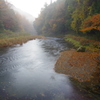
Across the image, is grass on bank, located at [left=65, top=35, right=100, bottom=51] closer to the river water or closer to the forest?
the forest

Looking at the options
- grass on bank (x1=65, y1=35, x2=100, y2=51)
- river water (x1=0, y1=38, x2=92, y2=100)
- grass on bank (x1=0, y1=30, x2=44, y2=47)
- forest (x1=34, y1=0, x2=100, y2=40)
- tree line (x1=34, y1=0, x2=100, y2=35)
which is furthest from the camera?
grass on bank (x1=0, y1=30, x2=44, y2=47)

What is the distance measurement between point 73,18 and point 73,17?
3409mm

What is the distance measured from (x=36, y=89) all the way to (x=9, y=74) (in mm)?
3225

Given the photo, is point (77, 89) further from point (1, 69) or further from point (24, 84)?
point (1, 69)

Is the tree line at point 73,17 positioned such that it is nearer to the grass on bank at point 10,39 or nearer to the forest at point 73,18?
the forest at point 73,18

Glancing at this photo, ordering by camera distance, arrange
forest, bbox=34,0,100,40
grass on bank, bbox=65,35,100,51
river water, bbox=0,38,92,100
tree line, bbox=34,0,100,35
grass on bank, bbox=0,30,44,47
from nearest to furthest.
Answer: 1. river water, bbox=0,38,92,100
2. grass on bank, bbox=65,35,100,51
3. tree line, bbox=34,0,100,35
4. forest, bbox=34,0,100,40
5. grass on bank, bbox=0,30,44,47

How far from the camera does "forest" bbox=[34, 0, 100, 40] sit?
55.5ft

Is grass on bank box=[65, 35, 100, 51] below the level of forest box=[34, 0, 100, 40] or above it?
below

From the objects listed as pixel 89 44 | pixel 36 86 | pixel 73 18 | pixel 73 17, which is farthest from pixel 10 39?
pixel 73 18

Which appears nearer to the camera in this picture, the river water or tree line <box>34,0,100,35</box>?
the river water

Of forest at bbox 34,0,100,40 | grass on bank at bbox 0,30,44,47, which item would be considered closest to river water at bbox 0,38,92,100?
forest at bbox 34,0,100,40

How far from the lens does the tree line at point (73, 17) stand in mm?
16614

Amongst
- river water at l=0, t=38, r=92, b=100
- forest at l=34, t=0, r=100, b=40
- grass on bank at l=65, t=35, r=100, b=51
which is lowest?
river water at l=0, t=38, r=92, b=100

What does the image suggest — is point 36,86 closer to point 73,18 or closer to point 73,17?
point 73,17
